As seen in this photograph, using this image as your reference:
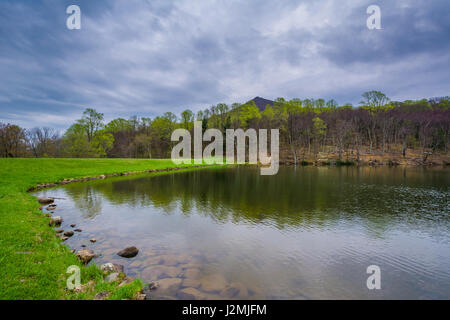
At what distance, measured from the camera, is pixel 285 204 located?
15461 mm

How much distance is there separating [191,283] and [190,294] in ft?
1.61

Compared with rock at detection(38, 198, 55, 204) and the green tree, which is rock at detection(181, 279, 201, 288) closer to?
rock at detection(38, 198, 55, 204)

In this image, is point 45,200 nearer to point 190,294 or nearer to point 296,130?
point 190,294

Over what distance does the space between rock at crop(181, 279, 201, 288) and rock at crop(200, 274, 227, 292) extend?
0.13 meters

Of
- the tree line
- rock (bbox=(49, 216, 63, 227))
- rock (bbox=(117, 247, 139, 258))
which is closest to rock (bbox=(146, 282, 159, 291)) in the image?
rock (bbox=(117, 247, 139, 258))

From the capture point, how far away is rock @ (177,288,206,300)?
17.5ft

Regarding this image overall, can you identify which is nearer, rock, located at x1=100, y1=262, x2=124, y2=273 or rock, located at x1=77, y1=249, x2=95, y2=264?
rock, located at x1=100, y1=262, x2=124, y2=273

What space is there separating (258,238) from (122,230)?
6.42 metres

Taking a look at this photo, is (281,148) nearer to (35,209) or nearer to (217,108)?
(217,108)

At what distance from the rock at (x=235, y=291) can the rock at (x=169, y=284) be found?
126 centimetres

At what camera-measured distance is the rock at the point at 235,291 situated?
546cm

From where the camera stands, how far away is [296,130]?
71.3 metres

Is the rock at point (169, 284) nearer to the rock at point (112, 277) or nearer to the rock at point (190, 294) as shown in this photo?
the rock at point (190, 294)
